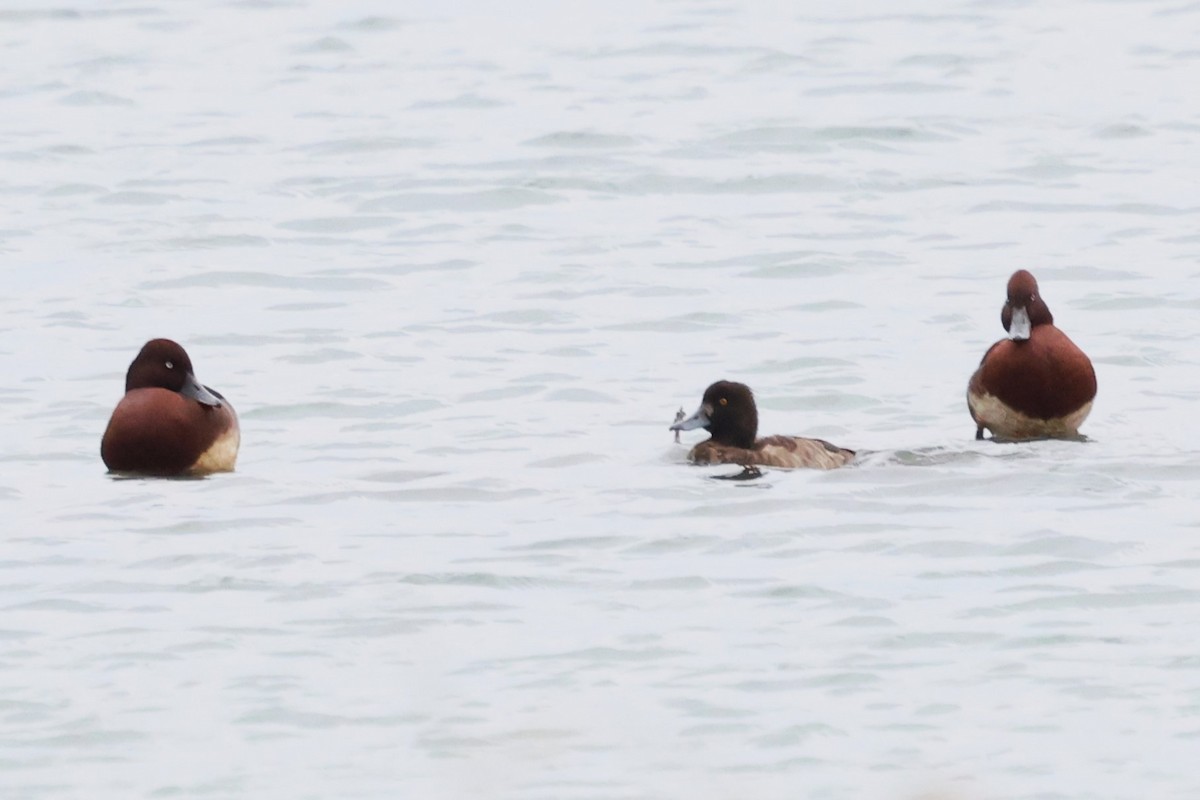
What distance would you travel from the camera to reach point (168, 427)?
11141 millimetres

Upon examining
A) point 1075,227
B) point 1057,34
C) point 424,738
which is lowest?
point 424,738

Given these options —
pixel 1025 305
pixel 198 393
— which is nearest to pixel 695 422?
pixel 1025 305

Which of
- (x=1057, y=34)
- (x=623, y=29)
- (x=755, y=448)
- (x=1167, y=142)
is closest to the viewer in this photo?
(x=755, y=448)

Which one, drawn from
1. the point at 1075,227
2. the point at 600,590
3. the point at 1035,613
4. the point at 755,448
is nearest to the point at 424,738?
the point at 600,590

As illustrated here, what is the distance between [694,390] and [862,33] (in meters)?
14.7

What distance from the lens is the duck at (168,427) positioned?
438 inches

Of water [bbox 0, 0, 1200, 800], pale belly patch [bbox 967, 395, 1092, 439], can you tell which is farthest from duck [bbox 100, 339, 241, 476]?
pale belly patch [bbox 967, 395, 1092, 439]

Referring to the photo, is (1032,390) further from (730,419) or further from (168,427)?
(168,427)

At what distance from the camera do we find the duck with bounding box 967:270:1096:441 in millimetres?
11703

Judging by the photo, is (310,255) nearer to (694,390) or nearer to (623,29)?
(694,390)

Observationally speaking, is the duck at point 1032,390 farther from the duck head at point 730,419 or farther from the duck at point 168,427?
the duck at point 168,427

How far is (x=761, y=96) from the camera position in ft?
77.5

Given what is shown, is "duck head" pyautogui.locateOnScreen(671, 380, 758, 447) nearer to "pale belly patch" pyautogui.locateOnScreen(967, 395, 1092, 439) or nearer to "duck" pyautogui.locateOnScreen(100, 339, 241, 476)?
"pale belly patch" pyautogui.locateOnScreen(967, 395, 1092, 439)

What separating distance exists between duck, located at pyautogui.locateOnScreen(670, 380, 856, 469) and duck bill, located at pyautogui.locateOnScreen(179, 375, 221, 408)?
2118 mm
